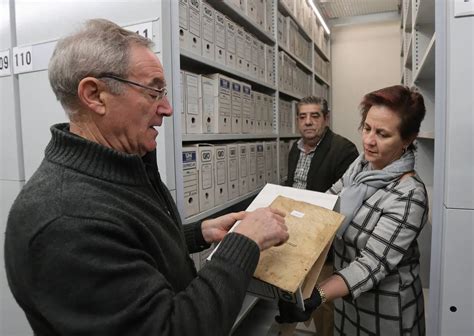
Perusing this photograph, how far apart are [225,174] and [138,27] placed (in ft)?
2.53

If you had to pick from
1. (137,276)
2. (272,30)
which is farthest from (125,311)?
(272,30)

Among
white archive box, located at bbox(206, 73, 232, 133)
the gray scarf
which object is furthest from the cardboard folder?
white archive box, located at bbox(206, 73, 232, 133)

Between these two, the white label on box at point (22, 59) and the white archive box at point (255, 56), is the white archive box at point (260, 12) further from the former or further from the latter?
the white label on box at point (22, 59)

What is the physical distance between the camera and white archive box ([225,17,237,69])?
1688mm

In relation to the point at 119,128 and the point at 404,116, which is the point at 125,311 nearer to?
the point at 119,128

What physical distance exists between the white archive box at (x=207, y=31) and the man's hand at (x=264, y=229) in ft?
3.02

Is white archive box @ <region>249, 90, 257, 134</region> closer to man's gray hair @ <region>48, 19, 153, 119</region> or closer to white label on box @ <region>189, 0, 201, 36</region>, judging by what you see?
white label on box @ <region>189, 0, 201, 36</region>

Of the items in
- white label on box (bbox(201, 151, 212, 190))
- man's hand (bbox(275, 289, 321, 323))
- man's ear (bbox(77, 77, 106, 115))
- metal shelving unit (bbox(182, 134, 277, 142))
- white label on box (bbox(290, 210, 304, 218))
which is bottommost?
man's hand (bbox(275, 289, 321, 323))

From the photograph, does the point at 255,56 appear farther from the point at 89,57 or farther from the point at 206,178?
the point at 89,57

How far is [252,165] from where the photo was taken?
200cm

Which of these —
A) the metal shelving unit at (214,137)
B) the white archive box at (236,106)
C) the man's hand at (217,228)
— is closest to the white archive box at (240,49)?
the white archive box at (236,106)

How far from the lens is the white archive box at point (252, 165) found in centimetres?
197

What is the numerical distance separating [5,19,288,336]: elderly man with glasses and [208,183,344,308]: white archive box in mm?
68

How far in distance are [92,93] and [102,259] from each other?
1.14 ft
